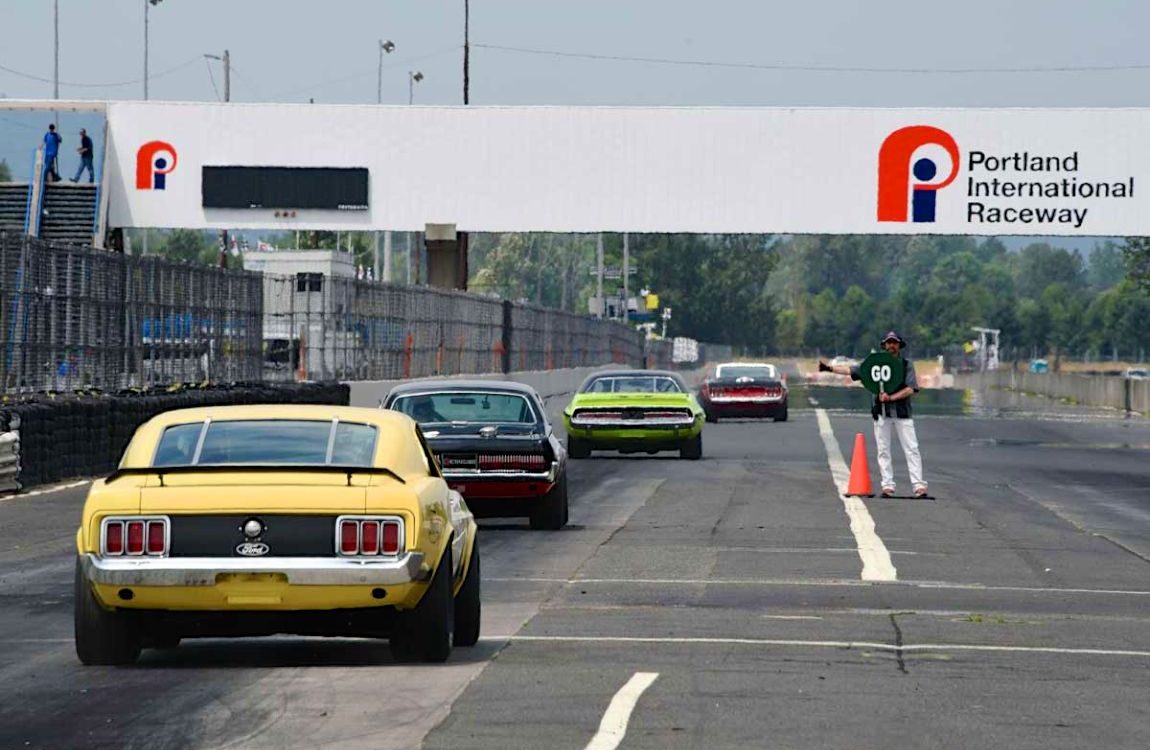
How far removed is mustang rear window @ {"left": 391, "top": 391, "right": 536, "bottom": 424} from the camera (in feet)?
71.8

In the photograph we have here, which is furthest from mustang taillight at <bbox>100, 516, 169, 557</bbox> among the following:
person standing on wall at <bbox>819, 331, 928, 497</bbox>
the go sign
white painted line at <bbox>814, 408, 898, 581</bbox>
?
the go sign

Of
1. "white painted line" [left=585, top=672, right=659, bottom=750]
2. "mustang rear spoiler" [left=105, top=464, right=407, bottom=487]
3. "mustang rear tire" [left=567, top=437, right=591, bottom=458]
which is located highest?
"mustang rear spoiler" [left=105, top=464, right=407, bottom=487]

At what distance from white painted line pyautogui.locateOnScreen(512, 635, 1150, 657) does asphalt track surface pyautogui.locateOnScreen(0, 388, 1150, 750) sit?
0.03 m

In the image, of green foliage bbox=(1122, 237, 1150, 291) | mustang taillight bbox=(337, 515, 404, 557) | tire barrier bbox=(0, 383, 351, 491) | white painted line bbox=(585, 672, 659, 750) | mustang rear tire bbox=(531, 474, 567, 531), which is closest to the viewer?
white painted line bbox=(585, 672, 659, 750)

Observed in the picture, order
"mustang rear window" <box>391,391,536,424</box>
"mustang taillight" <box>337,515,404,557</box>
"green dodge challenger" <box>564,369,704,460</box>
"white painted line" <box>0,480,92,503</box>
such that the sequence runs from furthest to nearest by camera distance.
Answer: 1. "green dodge challenger" <box>564,369,704,460</box>
2. "white painted line" <box>0,480,92,503</box>
3. "mustang rear window" <box>391,391,536,424</box>
4. "mustang taillight" <box>337,515,404,557</box>

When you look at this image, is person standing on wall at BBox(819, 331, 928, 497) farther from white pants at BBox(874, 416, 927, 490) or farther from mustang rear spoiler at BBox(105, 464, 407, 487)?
mustang rear spoiler at BBox(105, 464, 407, 487)

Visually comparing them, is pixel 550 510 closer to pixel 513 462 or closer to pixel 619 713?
pixel 513 462

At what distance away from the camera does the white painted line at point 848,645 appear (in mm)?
12281

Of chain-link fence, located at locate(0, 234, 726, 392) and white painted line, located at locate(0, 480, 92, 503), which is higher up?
chain-link fence, located at locate(0, 234, 726, 392)

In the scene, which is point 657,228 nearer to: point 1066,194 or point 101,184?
point 1066,194

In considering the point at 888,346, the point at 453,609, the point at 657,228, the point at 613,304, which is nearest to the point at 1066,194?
the point at 657,228

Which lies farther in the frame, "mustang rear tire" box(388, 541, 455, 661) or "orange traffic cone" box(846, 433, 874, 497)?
"orange traffic cone" box(846, 433, 874, 497)

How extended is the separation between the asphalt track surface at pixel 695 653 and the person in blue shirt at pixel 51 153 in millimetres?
39053

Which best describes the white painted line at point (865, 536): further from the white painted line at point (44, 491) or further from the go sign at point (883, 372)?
the white painted line at point (44, 491)
